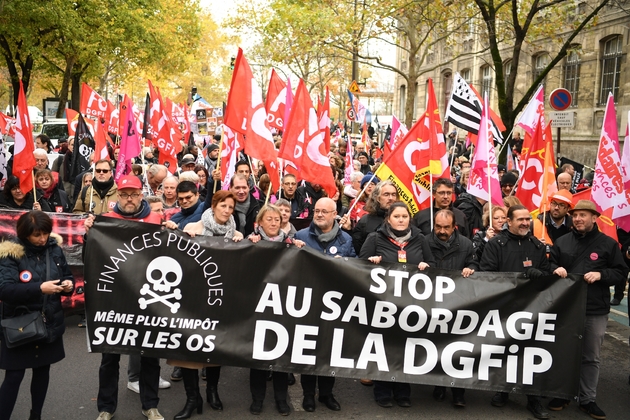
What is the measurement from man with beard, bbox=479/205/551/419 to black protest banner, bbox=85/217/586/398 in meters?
0.21

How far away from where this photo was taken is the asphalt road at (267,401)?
17.5ft

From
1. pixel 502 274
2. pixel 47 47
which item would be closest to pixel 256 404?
pixel 502 274

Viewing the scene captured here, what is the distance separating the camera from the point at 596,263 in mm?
5520

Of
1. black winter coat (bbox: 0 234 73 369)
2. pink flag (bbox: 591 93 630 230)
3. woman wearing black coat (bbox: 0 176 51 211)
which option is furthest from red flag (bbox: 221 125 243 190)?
pink flag (bbox: 591 93 630 230)

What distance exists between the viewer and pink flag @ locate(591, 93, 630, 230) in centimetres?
675

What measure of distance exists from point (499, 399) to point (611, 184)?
2.63 m

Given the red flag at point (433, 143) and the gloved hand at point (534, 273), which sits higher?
the red flag at point (433, 143)

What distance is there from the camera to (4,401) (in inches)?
182

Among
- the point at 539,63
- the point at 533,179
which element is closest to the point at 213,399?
the point at 533,179

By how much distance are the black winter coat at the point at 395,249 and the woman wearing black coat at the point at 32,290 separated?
2.39m

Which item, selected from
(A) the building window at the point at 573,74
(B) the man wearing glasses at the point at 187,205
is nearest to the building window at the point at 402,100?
(A) the building window at the point at 573,74

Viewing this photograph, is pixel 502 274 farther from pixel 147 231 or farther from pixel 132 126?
pixel 132 126

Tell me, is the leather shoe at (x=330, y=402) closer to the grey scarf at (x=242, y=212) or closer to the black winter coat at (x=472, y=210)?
the grey scarf at (x=242, y=212)

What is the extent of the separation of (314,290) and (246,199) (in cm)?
222
